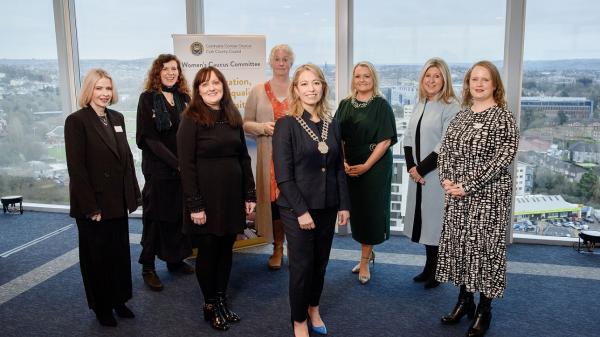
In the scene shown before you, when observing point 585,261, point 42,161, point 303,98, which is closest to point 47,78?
point 42,161

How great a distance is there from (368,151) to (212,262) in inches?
49.8

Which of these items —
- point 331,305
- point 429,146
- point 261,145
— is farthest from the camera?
point 261,145

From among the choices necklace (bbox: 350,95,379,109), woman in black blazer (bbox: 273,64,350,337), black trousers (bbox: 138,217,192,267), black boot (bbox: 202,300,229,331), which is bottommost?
black boot (bbox: 202,300,229,331)

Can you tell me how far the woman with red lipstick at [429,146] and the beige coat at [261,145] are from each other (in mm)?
987

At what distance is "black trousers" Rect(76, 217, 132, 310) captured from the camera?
279 centimetres

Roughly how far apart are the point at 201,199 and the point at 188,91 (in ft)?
3.53

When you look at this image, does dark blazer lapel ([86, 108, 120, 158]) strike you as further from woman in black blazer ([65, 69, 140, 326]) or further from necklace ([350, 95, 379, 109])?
necklace ([350, 95, 379, 109])

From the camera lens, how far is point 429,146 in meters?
3.32

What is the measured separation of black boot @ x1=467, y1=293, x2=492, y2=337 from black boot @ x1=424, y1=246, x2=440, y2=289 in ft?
2.29

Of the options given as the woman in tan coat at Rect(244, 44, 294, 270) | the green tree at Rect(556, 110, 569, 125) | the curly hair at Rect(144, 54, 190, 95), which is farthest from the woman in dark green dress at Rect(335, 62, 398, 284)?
the green tree at Rect(556, 110, 569, 125)

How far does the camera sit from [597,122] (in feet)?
14.0

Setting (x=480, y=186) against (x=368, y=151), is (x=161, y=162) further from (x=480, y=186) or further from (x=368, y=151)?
(x=480, y=186)

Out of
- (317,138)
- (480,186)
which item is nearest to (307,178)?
(317,138)

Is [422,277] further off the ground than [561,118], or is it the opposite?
[561,118]
